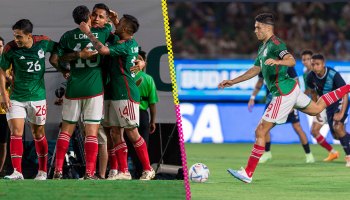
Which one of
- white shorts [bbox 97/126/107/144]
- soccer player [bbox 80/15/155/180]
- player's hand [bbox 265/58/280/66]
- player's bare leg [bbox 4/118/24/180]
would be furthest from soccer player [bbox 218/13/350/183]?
player's bare leg [bbox 4/118/24/180]

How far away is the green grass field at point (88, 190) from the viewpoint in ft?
32.3

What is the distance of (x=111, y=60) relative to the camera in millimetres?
11258

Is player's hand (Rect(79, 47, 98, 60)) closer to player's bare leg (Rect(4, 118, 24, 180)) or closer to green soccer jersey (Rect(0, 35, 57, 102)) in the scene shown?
green soccer jersey (Rect(0, 35, 57, 102))

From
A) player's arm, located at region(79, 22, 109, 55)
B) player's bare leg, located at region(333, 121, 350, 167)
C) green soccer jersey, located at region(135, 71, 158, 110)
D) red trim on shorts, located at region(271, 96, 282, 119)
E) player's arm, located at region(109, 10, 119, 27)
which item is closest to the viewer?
player's arm, located at region(79, 22, 109, 55)

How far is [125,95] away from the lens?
37.1ft

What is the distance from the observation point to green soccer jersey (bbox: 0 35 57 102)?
11094mm

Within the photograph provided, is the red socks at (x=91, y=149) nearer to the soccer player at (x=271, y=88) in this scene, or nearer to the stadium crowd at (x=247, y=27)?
the soccer player at (x=271, y=88)

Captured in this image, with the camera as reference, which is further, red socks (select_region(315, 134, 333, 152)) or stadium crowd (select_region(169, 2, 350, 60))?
stadium crowd (select_region(169, 2, 350, 60))

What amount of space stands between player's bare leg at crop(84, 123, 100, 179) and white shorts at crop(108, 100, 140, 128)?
1.03 feet

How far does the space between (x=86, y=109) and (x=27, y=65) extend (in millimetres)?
762

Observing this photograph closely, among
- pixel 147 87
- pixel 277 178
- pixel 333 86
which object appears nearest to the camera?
pixel 147 87

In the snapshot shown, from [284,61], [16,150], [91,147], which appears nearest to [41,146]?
[16,150]

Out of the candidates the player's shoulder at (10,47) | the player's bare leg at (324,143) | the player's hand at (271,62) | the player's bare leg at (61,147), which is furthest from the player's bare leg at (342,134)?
the player's shoulder at (10,47)

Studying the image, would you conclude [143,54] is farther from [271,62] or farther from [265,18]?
[271,62]
